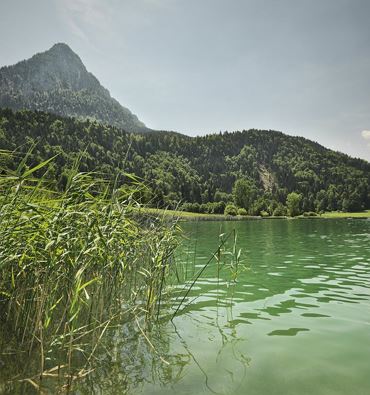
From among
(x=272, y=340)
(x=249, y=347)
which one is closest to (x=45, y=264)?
(x=249, y=347)

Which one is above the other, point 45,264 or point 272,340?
point 45,264

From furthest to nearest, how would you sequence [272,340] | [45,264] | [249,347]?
[272,340]
[249,347]
[45,264]

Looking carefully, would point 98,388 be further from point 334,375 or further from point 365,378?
point 365,378

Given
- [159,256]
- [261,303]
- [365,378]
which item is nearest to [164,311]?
[159,256]

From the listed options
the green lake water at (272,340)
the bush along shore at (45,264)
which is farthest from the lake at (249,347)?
the bush along shore at (45,264)

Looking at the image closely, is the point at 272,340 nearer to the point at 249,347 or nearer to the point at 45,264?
the point at 249,347

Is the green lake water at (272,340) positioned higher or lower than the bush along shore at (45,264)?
lower

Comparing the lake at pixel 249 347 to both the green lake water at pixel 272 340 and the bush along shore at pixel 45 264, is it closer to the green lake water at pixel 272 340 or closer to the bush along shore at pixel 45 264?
the green lake water at pixel 272 340

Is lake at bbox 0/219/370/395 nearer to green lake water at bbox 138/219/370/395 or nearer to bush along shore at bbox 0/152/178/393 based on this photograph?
→ green lake water at bbox 138/219/370/395

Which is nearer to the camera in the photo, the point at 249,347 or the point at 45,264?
the point at 45,264

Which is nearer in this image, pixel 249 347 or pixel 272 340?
pixel 249 347

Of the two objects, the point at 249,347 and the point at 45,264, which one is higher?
the point at 45,264

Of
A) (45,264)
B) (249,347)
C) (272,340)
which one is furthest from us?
(272,340)

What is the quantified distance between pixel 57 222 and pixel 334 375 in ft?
18.2
